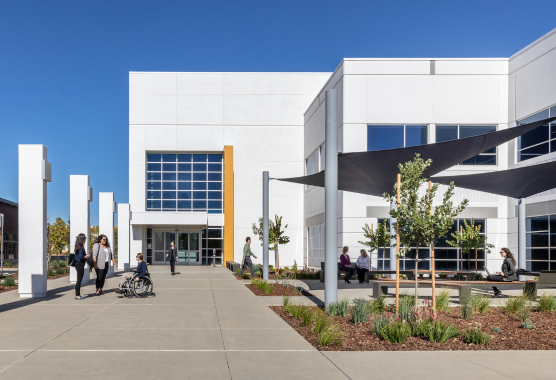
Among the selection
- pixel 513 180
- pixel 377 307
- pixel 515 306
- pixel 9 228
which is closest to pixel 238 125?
pixel 513 180

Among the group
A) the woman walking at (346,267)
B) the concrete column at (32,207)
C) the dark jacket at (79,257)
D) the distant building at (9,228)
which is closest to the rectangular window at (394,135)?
the woman walking at (346,267)

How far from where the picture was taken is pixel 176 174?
39.3 meters

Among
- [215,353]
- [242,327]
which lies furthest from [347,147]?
[215,353]

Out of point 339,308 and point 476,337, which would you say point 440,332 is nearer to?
point 476,337

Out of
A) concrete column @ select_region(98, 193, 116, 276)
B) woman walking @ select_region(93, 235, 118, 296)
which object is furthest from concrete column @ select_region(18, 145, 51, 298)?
concrete column @ select_region(98, 193, 116, 276)

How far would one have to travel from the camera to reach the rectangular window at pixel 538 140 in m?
22.3

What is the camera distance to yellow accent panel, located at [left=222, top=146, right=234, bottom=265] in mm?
37719

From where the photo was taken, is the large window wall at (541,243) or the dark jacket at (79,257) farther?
the large window wall at (541,243)

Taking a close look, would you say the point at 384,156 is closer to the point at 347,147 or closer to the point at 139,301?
the point at 139,301

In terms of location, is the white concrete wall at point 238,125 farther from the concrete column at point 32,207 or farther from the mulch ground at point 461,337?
the mulch ground at point 461,337

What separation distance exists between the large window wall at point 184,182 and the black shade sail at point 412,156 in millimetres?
24527

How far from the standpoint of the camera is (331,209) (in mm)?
11500

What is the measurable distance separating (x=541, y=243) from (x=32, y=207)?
19.6 metres

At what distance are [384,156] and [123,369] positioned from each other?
336 inches
